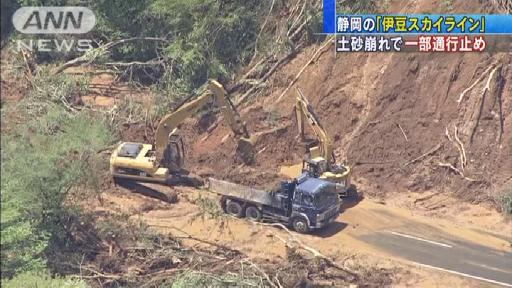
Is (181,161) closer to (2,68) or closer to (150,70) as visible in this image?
(150,70)

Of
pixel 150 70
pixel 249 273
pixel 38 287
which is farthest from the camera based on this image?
pixel 150 70

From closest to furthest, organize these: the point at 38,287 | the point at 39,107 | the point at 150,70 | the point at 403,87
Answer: the point at 38,287 → the point at 403,87 → the point at 39,107 → the point at 150,70

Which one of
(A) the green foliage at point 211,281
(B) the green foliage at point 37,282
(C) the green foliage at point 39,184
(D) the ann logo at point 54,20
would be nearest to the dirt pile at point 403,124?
(C) the green foliage at point 39,184

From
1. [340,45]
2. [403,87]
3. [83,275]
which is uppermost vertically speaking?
[340,45]

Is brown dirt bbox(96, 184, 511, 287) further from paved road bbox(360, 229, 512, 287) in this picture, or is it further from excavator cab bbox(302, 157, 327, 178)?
excavator cab bbox(302, 157, 327, 178)

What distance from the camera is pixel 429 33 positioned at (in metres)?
30.7

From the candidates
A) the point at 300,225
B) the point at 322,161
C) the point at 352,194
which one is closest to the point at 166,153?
the point at 322,161

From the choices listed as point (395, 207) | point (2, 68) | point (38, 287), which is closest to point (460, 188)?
point (395, 207)

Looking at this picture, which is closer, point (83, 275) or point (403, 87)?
point (83, 275)

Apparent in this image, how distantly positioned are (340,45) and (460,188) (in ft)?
28.5

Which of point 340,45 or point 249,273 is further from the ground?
point 340,45

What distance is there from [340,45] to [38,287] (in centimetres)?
1892

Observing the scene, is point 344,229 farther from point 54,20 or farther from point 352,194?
point 54,20

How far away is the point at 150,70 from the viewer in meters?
36.0
